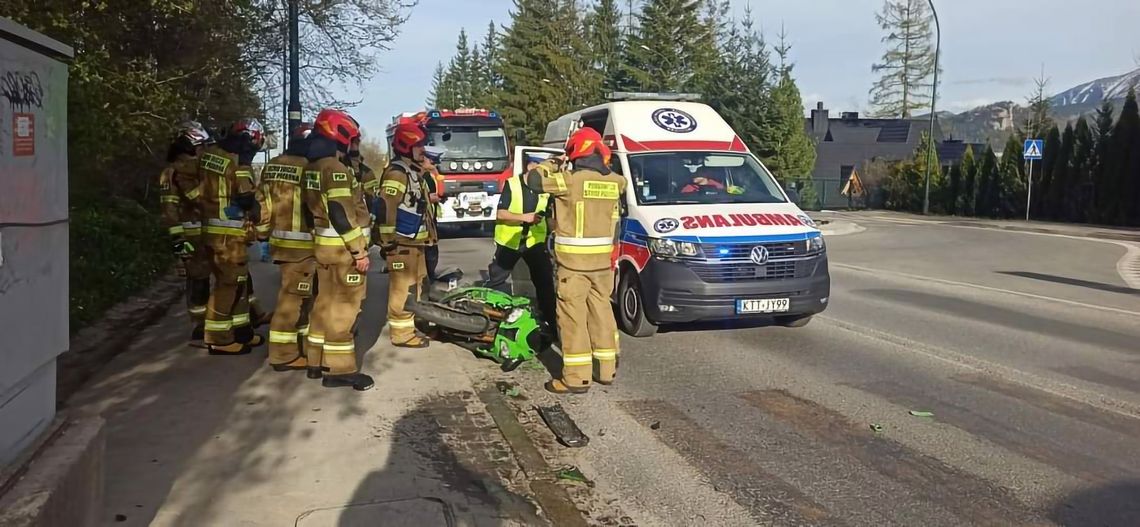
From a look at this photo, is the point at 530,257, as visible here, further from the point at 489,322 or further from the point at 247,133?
the point at 247,133

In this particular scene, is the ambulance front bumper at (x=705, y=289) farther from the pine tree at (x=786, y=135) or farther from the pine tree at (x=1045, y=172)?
the pine tree at (x=1045, y=172)

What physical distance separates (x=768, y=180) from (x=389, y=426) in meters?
5.40

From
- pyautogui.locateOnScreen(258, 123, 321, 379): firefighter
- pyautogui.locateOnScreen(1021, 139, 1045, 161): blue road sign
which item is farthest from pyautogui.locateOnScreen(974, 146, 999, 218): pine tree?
pyautogui.locateOnScreen(258, 123, 321, 379): firefighter

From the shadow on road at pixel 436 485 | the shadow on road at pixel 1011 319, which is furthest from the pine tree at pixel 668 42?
the shadow on road at pixel 436 485

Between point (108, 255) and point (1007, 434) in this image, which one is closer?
point (1007, 434)

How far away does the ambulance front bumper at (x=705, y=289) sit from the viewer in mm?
8234

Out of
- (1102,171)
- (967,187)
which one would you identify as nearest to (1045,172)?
(1102,171)

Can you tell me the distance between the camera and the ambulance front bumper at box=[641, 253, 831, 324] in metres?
8.23

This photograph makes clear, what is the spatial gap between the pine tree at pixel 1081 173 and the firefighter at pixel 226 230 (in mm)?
33146

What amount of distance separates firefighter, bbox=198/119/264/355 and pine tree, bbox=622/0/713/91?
126ft

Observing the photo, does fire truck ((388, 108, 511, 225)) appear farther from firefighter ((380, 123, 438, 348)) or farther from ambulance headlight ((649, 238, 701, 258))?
ambulance headlight ((649, 238, 701, 258))

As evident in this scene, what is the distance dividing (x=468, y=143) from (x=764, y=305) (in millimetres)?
13486

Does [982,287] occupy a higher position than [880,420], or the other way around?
[982,287]

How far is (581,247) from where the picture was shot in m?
6.64
